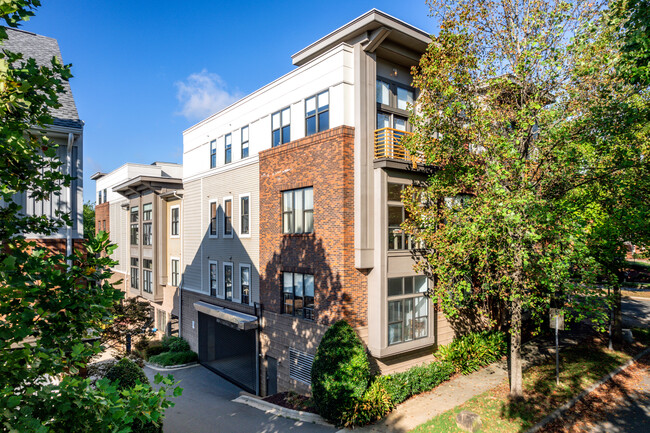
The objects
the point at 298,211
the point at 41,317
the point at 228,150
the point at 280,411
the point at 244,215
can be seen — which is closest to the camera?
the point at 41,317

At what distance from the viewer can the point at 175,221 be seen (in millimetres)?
28453

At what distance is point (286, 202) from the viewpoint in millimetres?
18062

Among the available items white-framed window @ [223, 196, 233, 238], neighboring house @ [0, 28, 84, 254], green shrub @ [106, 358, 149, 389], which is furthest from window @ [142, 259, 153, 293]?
neighboring house @ [0, 28, 84, 254]

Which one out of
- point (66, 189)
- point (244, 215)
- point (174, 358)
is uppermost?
point (66, 189)

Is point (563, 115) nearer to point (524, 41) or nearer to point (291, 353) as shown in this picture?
point (524, 41)

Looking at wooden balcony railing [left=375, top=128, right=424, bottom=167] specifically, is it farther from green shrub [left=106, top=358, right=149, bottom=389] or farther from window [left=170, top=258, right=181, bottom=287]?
window [left=170, top=258, right=181, bottom=287]

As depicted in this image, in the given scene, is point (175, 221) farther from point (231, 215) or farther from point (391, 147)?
point (391, 147)

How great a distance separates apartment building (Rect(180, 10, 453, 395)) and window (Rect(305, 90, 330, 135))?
65 millimetres

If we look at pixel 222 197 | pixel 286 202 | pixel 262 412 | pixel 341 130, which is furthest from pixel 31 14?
pixel 222 197

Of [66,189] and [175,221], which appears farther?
[175,221]

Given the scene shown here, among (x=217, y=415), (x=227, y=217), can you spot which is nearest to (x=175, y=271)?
(x=227, y=217)

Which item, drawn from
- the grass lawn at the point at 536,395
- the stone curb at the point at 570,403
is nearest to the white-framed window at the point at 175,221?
the grass lawn at the point at 536,395

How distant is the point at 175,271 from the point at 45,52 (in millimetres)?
19487

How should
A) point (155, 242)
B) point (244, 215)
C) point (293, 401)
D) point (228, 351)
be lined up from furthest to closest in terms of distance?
point (155, 242) → point (228, 351) → point (244, 215) → point (293, 401)
